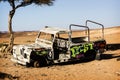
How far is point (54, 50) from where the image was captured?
17.3m

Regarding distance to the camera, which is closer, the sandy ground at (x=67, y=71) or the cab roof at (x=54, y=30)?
the sandy ground at (x=67, y=71)

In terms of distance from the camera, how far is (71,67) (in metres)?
16.6

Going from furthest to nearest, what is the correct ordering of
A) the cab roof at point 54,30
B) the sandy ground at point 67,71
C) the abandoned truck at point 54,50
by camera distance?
1. the cab roof at point 54,30
2. the abandoned truck at point 54,50
3. the sandy ground at point 67,71

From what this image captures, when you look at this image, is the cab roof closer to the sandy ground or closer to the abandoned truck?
the abandoned truck

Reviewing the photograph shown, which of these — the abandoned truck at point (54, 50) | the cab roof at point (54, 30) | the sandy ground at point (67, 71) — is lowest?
the sandy ground at point (67, 71)

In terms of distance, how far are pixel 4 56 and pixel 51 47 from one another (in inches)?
186

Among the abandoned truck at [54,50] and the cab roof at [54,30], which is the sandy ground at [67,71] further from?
the cab roof at [54,30]

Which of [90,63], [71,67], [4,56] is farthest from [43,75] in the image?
[4,56]

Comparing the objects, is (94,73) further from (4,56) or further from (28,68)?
(4,56)

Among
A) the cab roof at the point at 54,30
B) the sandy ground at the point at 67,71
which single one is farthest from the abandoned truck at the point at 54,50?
the sandy ground at the point at 67,71

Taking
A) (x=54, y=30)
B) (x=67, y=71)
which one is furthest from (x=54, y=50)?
(x=67, y=71)

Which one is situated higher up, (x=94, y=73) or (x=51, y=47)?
(x=51, y=47)

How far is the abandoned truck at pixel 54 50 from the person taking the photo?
16.5 meters

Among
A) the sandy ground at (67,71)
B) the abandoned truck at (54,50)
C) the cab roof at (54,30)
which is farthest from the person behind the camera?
the cab roof at (54,30)
